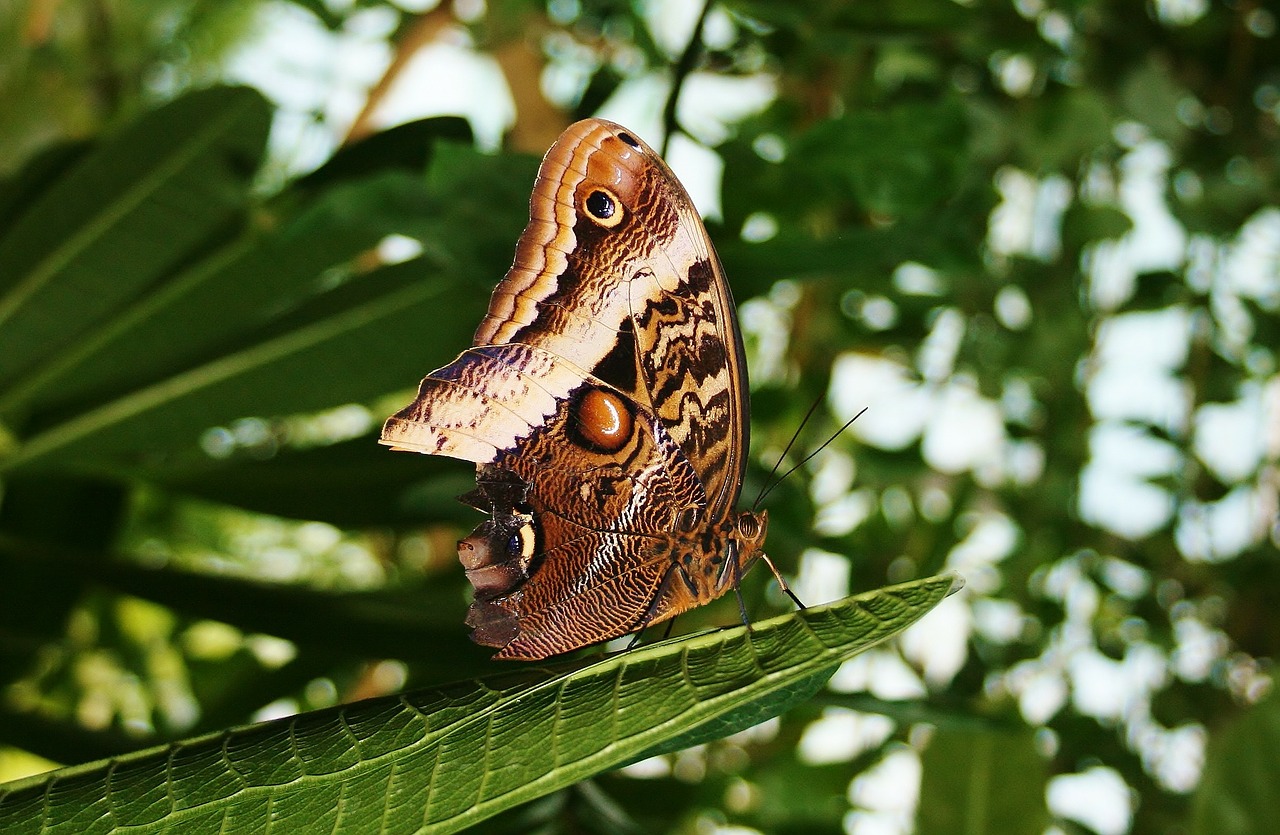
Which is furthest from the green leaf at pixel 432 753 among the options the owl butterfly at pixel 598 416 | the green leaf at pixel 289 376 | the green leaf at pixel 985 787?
the green leaf at pixel 985 787

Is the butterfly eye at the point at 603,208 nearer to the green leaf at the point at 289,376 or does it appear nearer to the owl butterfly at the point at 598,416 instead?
the owl butterfly at the point at 598,416

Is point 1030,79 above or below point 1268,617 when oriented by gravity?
above

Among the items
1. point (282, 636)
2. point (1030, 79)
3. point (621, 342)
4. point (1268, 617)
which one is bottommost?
point (1268, 617)

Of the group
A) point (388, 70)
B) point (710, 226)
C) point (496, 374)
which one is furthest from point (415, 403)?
point (388, 70)

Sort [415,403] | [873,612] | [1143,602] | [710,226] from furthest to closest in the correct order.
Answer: [1143,602]
[710,226]
[415,403]
[873,612]

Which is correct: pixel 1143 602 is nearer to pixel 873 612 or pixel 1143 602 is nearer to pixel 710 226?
pixel 710 226

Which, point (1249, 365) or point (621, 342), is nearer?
point (621, 342)
